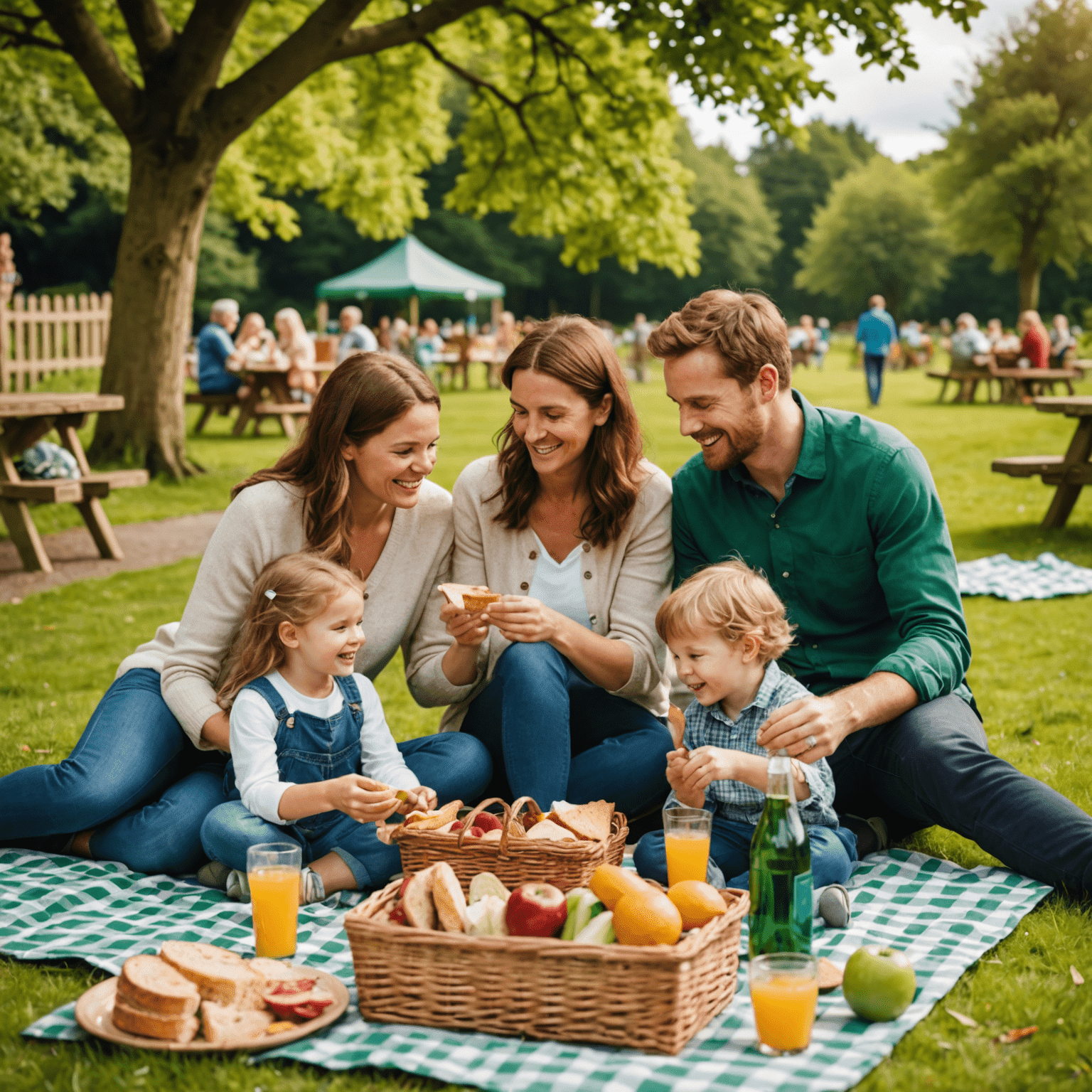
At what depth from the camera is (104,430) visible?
11531 millimetres

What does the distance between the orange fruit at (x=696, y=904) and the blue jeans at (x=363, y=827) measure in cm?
105

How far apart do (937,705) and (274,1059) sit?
2.02m

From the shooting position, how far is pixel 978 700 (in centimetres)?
563

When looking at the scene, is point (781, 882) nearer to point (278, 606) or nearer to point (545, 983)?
point (545, 983)

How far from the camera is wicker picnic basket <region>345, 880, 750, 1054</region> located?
7.82 feet

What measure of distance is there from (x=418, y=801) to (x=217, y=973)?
0.81 meters

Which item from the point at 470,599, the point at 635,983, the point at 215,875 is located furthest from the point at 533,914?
the point at 215,875

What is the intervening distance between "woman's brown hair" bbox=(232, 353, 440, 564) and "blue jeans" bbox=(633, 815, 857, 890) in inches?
50.8

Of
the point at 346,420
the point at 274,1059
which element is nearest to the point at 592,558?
the point at 346,420

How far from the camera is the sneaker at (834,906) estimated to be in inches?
123

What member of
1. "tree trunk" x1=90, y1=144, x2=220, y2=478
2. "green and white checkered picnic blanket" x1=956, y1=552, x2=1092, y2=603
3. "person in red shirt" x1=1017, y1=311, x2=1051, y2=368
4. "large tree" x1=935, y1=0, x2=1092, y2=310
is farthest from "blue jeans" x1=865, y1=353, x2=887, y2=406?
"large tree" x1=935, y1=0, x2=1092, y2=310

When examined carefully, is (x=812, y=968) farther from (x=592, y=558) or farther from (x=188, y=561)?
(x=188, y=561)

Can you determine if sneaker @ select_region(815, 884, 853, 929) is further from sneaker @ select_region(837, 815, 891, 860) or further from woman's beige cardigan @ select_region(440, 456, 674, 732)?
woman's beige cardigan @ select_region(440, 456, 674, 732)

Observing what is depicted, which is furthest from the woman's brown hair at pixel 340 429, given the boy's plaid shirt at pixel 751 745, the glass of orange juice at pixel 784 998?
the glass of orange juice at pixel 784 998
